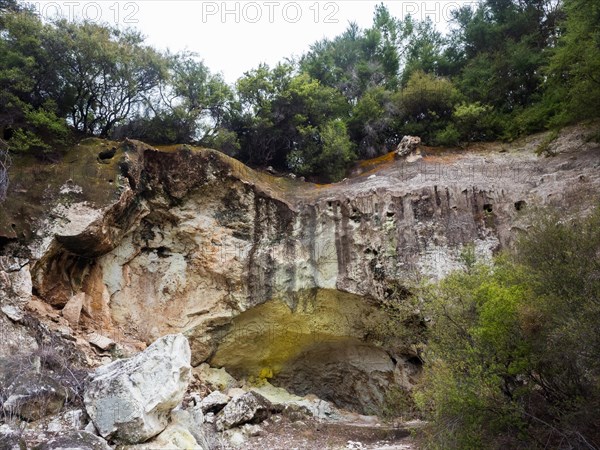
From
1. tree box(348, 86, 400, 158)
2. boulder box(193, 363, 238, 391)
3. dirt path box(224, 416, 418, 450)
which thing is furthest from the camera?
tree box(348, 86, 400, 158)

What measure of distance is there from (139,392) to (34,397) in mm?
2041

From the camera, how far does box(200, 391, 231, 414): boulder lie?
14.3m

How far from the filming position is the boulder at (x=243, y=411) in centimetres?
1387

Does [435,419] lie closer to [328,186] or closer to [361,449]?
[361,449]

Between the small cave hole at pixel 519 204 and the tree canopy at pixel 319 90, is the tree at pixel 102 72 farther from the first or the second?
the small cave hole at pixel 519 204

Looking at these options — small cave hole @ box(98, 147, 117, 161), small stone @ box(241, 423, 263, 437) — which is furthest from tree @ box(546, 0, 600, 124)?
small cave hole @ box(98, 147, 117, 161)

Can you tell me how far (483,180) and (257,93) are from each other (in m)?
9.75

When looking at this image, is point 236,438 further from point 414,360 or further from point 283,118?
point 283,118

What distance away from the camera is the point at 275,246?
1734 cm

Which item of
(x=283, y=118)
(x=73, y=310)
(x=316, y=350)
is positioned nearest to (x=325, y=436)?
(x=316, y=350)

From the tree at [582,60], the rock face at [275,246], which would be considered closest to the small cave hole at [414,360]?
the rock face at [275,246]

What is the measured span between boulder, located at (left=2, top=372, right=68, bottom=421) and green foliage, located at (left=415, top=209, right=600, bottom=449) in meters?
7.68

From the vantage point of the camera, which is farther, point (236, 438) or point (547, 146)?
point (547, 146)

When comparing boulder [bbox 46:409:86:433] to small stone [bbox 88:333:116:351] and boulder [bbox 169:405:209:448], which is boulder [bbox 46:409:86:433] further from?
small stone [bbox 88:333:116:351]
